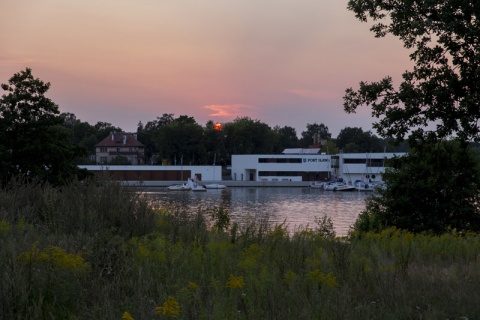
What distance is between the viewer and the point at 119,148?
523ft

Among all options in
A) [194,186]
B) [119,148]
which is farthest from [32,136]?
[119,148]

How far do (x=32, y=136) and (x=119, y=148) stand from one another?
413ft

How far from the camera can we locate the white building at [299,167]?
13138cm

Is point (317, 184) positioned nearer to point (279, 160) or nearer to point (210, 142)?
point (279, 160)

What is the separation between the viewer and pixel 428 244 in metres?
11.2

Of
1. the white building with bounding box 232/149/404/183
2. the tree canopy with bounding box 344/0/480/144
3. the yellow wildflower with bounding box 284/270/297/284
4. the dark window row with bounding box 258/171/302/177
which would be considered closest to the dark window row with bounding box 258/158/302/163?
the white building with bounding box 232/149/404/183

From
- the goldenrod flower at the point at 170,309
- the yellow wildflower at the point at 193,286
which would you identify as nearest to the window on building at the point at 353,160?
the yellow wildflower at the point at 193,286

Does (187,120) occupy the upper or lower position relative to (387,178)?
upper

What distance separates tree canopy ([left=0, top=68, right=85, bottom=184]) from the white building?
9585 centimetres

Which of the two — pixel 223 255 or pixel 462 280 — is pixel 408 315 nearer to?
pixel 462 280

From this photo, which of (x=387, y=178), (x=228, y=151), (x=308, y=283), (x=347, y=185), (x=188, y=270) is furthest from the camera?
(x=228, y=151)

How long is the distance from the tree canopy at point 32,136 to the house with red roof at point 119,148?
12277cm

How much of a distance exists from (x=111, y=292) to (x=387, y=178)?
23286 mm

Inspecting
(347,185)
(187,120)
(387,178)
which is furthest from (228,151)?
(387,178)
